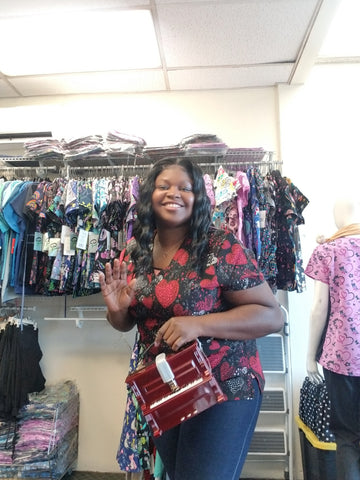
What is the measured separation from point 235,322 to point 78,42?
2.17 metres

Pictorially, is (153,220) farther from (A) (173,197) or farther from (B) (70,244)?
(B) (70,244)

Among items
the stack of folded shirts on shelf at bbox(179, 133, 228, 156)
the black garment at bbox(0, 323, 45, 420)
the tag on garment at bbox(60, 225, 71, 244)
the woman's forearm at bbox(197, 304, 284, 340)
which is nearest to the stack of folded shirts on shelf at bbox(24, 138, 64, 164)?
the tag on garment at bbox(60, 225, 71, 244)

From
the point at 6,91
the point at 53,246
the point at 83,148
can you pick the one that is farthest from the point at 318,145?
the point at 6,91

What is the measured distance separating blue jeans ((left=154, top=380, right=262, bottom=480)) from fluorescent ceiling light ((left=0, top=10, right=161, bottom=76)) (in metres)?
2.12

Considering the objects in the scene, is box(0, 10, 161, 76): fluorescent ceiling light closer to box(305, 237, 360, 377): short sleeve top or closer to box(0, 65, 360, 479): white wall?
box(0, 65, 360, 479): white wall

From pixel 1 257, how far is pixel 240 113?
2.11m

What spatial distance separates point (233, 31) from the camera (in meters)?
2.05

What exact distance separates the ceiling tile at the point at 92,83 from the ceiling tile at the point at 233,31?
0.28 metres

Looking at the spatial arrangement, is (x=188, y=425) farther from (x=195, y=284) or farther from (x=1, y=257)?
(x=1, y=257)

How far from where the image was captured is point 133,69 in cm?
246

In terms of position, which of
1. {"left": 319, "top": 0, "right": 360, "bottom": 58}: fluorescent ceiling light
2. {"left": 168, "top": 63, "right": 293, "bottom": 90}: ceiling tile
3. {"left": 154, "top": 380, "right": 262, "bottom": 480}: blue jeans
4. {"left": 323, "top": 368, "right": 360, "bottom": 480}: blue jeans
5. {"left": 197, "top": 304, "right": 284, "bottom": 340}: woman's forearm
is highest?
{"left": 319, "top": 0, "right": 360, "bottom": 58}: fluorescent ceiling light

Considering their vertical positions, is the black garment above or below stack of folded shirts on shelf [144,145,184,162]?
below

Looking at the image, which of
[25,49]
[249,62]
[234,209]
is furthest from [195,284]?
[25,49]

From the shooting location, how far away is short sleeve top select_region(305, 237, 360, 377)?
157cm
